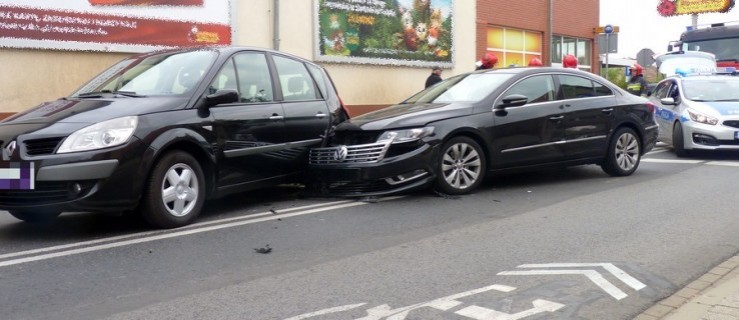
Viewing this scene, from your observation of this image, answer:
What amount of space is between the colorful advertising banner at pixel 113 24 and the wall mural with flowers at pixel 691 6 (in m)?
36.3

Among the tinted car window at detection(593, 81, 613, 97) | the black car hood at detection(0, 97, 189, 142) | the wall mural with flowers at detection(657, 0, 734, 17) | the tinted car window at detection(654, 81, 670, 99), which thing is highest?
the wall mural with flowers at detection(657, 0, 734, 17)

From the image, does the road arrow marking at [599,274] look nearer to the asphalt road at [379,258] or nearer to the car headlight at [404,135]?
the asphalt road at [379,258]

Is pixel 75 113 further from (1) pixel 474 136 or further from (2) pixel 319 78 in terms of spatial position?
(1) pixel 474 136

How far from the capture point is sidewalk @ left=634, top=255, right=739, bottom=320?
4.11 meters

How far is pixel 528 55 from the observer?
901 inches

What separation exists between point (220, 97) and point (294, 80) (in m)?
1.55

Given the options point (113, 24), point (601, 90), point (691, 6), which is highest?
point (691, 6)

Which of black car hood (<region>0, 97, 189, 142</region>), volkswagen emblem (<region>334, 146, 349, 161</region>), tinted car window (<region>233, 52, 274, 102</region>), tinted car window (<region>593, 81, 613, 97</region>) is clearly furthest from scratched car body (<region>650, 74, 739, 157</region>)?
black car hood (<region>0, 97, 189, 142</region>)

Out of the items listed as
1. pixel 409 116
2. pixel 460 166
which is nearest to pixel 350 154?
pixel 409 116

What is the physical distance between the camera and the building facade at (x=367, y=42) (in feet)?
37.9

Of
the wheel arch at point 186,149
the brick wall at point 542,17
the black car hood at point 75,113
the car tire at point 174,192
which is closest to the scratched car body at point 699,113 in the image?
the brick wall at point 542,17

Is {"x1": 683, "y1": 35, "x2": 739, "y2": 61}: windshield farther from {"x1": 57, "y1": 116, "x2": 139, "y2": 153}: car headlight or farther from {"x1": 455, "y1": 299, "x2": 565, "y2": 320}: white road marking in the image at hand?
{"x1": 57, "y1": 116, "x2": 139, "y2": 153}: car headlight

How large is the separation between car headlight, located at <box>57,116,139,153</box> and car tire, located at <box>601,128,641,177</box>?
20.6ft

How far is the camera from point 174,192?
6.25 metres
